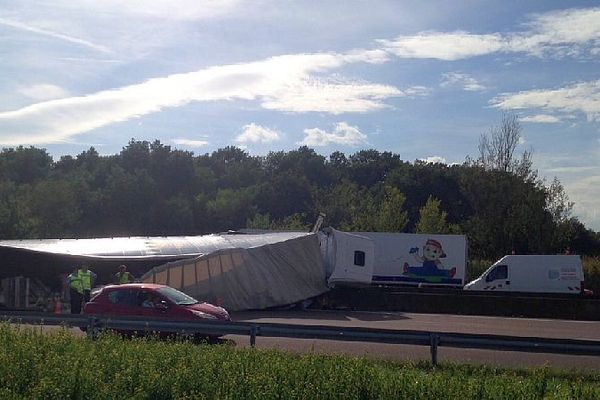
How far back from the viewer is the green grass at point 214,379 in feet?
31.5

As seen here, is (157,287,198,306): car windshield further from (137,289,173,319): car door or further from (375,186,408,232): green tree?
(375,186,408,232): green tree

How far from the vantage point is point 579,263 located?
135 feet

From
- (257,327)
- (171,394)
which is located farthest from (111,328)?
(171,394)

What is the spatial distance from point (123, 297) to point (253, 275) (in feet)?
40.3

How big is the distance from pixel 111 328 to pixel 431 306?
2312 centimetres

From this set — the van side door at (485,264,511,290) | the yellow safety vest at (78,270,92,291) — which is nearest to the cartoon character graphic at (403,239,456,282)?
the van side door at (485,264,511,290)

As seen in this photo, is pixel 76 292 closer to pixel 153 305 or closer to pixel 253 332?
pixel 153 305

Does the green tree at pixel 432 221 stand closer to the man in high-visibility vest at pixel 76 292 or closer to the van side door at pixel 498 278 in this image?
the van side door at pixel 498 278

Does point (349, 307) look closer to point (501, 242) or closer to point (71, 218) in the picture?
point (501, 242)

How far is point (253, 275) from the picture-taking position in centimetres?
3381

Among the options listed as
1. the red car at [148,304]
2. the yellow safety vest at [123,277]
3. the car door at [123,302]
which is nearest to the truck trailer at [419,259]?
the yellow safety vest at [123,277]

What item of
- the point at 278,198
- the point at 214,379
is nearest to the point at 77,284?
the point at 214,379

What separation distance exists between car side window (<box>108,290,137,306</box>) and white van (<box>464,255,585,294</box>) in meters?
25.0

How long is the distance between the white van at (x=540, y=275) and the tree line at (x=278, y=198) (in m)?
17.1
